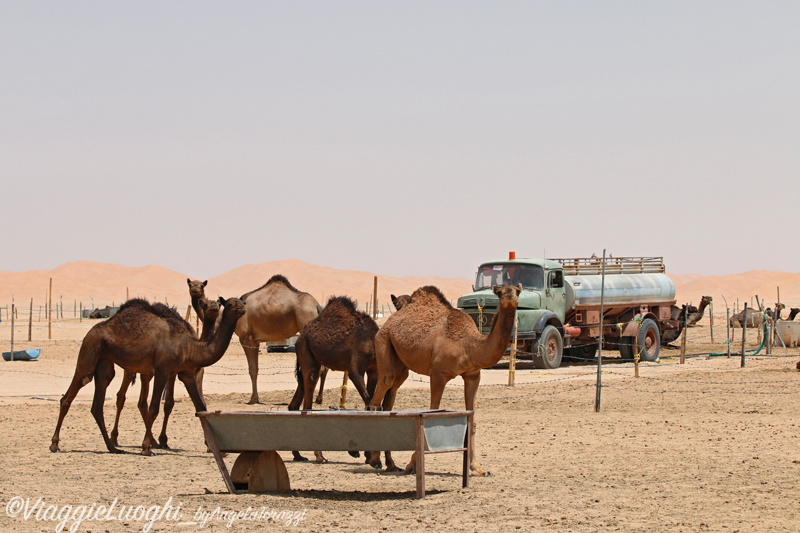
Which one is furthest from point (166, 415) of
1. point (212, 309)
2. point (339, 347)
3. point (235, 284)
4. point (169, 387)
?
point (235, 284)

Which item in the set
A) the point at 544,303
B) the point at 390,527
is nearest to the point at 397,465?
the point at 390,527

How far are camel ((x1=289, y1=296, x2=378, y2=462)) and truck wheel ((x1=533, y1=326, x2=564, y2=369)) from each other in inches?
542

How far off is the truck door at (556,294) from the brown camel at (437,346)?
1517cm

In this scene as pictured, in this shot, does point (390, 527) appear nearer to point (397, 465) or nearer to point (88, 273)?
point (397, 465)

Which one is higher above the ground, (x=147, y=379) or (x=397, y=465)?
(x=147, y=379)

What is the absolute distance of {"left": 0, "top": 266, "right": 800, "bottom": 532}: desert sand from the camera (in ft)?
24.2

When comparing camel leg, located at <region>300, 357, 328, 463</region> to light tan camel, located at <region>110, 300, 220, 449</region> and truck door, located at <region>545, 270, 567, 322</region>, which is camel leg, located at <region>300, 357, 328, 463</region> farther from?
truck door, located at <region>545, 270, 567, 322</region>

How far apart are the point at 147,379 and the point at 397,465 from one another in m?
3.59

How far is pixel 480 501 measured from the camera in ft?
26.6

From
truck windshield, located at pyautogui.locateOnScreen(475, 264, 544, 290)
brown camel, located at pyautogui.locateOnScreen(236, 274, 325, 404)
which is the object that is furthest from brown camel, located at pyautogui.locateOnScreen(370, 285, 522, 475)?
truck windshield, located at pyautogui.locateOnScreen(475, 264, 544, 290)

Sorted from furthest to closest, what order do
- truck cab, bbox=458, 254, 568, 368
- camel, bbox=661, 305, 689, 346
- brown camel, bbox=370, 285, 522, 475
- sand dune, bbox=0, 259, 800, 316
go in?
1. sand dune, bbox=0, 259, 800, 316
2. camel, bbox=661, 305, 689, 346
3. truck cab, bbox=458, 254, 568, 368
4. brown camel, bbox=370, 285, 522, 475

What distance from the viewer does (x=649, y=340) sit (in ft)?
94.7

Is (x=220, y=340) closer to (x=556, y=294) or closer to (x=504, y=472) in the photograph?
(x=504, y=472)

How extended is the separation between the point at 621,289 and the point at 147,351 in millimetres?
18954
